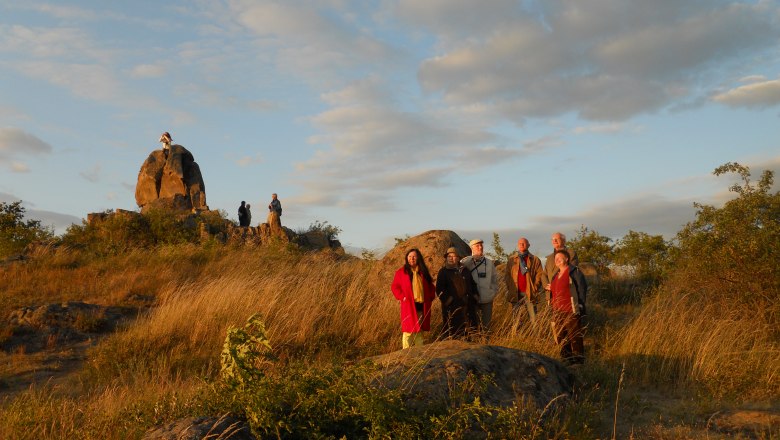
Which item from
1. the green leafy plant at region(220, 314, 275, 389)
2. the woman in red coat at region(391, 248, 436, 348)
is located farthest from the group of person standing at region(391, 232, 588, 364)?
the green leafy plant at region(220, 314, 275, 389)

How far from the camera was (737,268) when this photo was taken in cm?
1082

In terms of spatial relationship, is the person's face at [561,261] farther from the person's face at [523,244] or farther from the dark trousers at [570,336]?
the person's face at [523,244]

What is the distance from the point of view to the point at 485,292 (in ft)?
32.0

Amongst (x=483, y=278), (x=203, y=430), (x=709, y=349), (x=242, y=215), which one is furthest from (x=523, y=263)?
(x=242, y=215)

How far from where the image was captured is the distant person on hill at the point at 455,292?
9477 millimetres

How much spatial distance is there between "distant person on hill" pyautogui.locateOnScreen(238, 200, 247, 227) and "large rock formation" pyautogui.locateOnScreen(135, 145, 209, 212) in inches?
154

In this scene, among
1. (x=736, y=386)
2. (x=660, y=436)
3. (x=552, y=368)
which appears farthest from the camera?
(x=736, y=386)

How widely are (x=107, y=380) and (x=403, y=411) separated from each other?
563cm

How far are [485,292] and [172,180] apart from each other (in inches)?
1232

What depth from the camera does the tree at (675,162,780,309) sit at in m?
10.5

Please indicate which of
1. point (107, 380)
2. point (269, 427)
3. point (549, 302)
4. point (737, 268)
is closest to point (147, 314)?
point (107, 380)

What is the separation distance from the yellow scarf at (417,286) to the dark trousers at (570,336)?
6.10ft

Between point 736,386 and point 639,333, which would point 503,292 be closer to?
point 639,333

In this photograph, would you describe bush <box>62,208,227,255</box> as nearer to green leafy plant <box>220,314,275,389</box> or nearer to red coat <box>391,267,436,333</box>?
red coat <box>391,267,436,333</box>
